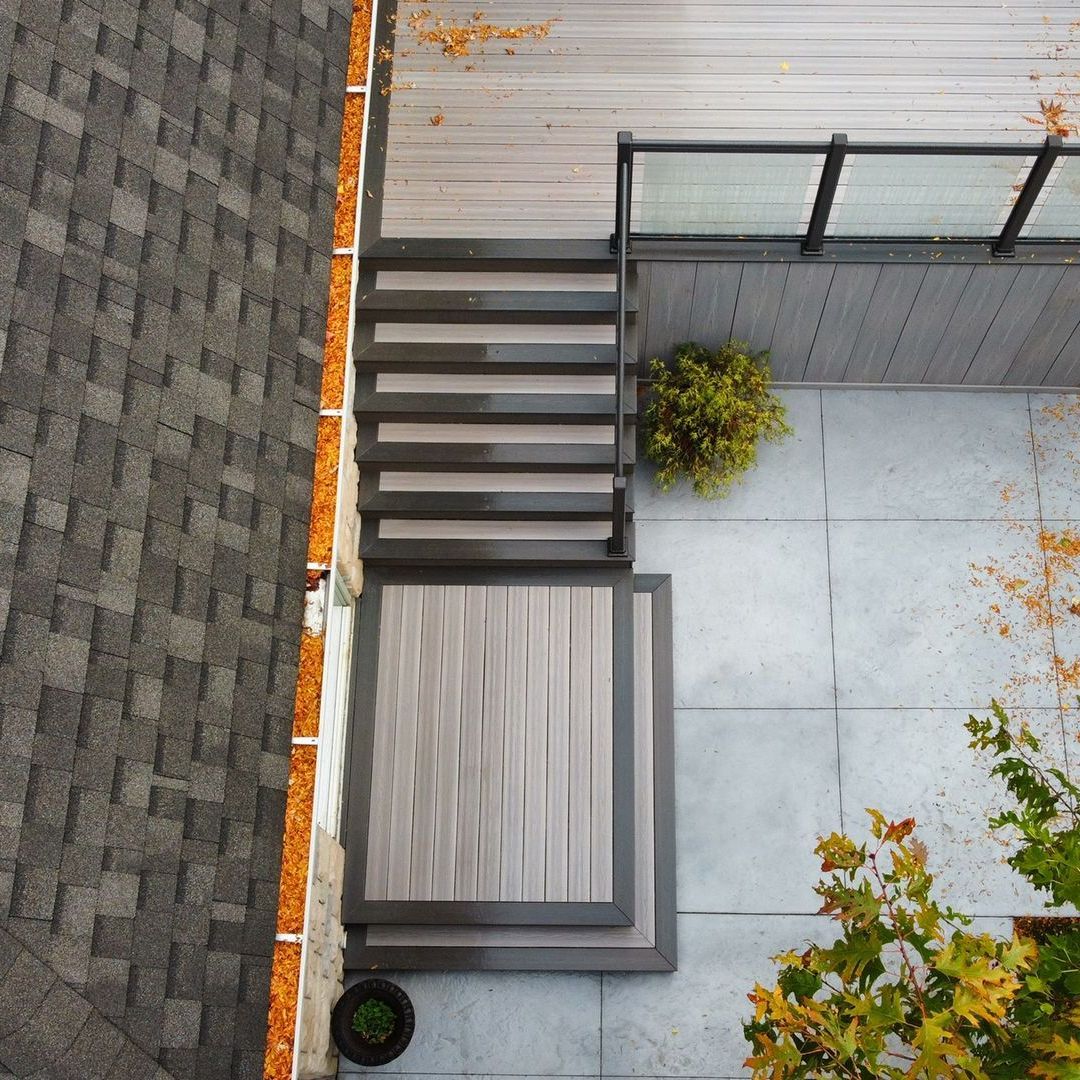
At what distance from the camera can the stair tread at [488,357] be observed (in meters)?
6.09

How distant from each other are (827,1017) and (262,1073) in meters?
2.35

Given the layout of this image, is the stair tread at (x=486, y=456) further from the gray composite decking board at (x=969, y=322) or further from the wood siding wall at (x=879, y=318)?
the gray composite decking board at (x=969, y=322)

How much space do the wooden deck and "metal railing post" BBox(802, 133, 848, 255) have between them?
2.92 ft

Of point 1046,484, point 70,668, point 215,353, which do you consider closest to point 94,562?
point 70,668

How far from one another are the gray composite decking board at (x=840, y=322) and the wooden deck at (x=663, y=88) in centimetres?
92

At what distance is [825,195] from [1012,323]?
5.25ft

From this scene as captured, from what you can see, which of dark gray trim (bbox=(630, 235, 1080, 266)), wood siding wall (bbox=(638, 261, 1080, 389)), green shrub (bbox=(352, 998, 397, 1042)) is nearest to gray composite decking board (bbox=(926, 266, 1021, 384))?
wood siding wall (bbox=(638, 261, 1080, 389))

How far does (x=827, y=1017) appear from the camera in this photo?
11.0ft

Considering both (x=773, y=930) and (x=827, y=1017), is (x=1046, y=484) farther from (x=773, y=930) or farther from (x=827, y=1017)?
(x=827, y=1017)

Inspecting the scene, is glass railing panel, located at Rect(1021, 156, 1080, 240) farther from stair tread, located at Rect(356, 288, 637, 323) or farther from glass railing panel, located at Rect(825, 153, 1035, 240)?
stair tread, located at Rect(356, 288, 637, 323)

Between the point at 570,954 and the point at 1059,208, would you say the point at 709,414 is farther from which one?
the point at 570,954

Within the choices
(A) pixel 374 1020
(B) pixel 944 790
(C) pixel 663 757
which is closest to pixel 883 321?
(B) pixel 944 790

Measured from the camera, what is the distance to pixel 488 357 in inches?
241

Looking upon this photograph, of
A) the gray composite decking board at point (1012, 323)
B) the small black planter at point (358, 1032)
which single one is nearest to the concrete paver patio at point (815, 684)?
the gray composite decking board at point (1012, 323)
